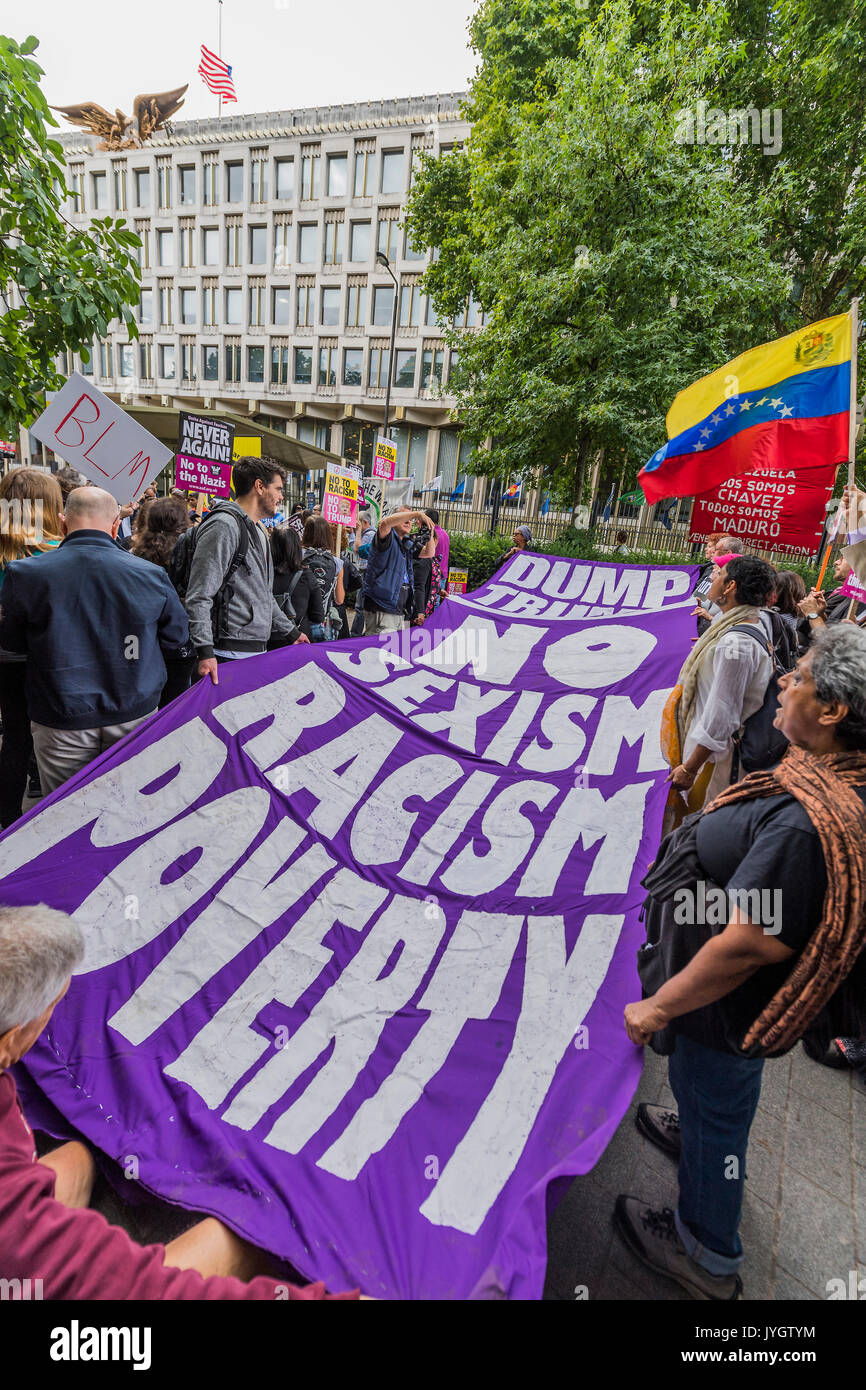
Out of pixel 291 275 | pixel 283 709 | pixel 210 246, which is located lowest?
pixel 283 709

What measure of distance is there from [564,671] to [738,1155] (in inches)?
131

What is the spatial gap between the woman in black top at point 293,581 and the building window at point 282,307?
36.5m

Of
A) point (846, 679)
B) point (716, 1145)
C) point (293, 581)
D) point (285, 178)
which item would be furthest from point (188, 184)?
point (716, 1145)

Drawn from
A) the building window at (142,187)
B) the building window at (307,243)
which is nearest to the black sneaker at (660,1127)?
the building window at (307,243)

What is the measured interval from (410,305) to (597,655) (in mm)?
34433

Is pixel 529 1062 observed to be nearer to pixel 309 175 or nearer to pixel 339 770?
pixel 339 770

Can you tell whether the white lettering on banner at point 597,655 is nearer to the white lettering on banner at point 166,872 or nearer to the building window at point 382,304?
the white lettering on banner at point 166,872

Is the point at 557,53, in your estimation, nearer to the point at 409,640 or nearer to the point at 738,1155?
the point at 409,640

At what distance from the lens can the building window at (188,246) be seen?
124ft

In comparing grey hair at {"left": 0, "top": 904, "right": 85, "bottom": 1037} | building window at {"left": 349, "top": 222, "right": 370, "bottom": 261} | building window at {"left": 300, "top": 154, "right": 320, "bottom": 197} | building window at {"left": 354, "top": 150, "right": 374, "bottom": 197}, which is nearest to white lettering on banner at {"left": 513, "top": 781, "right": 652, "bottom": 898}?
grey hair at {"left": 0, "top": 904, "right": 85, "bottom": 1037}

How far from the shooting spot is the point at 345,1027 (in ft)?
7.64

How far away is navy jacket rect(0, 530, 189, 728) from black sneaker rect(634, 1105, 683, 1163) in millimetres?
2843

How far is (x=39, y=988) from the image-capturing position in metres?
1.37
